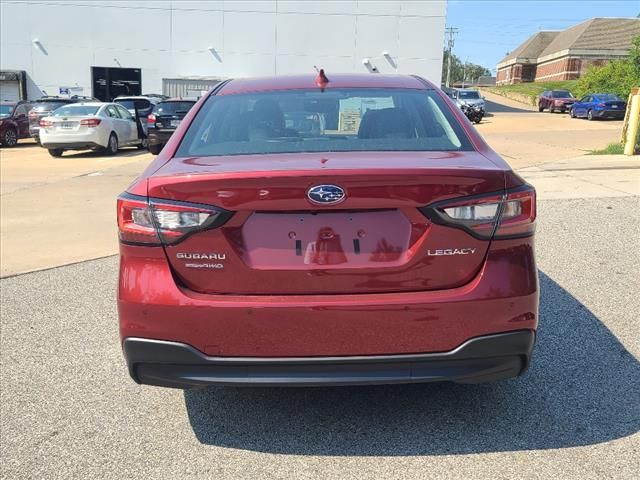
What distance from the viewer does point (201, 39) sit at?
119ft

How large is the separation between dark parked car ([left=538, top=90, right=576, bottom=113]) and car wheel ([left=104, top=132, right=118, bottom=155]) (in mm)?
33116

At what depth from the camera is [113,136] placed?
1925cm

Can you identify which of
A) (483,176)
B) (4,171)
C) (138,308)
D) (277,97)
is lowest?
(4,171)

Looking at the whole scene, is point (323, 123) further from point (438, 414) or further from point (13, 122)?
point (13, 122)

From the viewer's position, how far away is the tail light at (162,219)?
266cm

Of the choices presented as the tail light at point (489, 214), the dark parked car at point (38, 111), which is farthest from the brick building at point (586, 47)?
the tail light at point (489, 214)

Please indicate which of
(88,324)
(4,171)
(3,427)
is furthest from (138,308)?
(4,171)

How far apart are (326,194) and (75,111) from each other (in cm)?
1789

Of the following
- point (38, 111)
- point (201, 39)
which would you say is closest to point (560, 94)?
point (201, 39)

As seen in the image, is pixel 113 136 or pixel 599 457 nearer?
pixel 599 457

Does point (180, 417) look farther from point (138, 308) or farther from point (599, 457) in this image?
point (599, 457)

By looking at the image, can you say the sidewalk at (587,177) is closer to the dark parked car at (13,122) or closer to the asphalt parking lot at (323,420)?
the asphalt parking lot at (323,420)

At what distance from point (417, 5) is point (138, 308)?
120ft

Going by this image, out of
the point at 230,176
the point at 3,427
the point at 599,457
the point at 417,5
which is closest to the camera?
the point at 230,176
